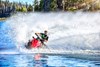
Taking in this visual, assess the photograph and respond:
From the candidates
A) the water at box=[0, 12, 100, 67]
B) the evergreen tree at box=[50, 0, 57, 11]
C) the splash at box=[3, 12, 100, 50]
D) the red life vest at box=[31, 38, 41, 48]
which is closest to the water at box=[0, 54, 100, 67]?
the water at box=[0, 12, 100, 67]

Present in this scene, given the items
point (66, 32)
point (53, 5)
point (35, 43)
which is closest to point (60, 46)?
point (66, 32)

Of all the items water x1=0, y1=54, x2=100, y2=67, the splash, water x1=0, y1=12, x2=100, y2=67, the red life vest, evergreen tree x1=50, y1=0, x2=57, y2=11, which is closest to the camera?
water x1=0, y1=54, x2=100, y2=67

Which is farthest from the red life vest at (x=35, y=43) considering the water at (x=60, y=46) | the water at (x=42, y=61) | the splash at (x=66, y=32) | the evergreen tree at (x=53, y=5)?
the evergreen tree at (x=53, y=5)

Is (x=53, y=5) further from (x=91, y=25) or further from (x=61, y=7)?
(x=91, y=25)

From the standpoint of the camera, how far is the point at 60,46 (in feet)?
136

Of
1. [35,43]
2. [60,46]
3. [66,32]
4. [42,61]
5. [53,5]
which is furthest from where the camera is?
[53,5]

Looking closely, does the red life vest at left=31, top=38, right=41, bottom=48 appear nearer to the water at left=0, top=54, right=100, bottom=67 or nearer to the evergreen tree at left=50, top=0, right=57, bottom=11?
the water at left=0, top=54, right=100, bottom=67

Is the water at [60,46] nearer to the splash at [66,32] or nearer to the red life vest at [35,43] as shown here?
the splash at [66,32]

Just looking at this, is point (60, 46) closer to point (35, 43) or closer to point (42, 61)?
point (35, 43)

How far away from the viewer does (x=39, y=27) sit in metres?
44.2

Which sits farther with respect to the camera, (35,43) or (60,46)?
(60,46)

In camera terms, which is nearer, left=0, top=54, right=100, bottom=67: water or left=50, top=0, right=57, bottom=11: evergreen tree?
left=0, top=54, right=100, bottom=67: water

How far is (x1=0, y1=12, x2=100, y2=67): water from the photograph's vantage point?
2989 cm

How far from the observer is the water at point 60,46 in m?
29.9
